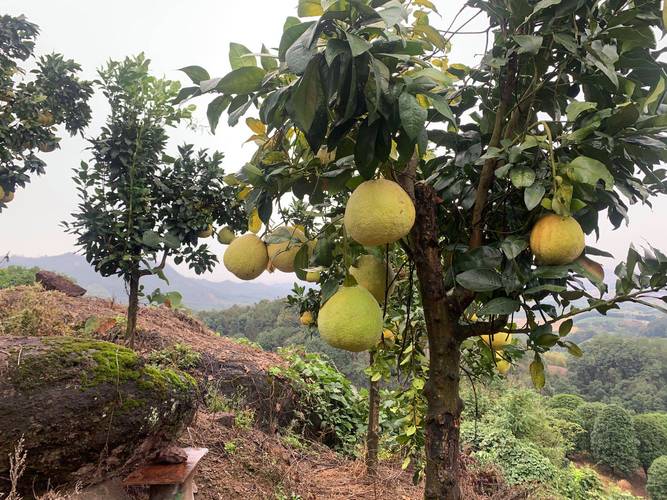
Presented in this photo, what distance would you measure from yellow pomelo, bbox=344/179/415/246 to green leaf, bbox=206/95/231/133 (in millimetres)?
359

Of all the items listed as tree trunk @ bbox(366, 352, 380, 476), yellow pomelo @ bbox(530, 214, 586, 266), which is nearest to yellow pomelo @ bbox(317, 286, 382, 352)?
yellow pomelo @ bbox(530, 214, 586, 266)

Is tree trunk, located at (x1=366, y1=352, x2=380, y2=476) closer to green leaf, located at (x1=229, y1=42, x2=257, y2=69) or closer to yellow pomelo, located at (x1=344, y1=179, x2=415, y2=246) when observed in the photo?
yellow pomelo, located at (x1=344, y1=179, x2=415, y2=246)

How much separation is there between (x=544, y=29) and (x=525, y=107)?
226 millimetres

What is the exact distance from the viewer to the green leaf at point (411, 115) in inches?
29.7

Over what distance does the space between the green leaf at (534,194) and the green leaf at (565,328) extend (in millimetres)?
325

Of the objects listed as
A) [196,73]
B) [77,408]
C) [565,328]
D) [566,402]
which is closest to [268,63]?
[196,73]

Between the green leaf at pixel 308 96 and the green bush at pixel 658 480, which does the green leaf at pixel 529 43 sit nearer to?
the green leaf at pixel 308 96

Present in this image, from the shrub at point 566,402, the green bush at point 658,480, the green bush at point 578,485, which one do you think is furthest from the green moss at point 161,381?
the shrub at point 566,402

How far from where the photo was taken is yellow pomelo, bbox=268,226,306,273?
1.25 m

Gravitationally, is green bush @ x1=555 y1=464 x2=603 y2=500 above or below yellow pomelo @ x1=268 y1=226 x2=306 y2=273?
below

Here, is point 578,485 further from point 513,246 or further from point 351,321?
point 351,321

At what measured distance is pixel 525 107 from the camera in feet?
4.02

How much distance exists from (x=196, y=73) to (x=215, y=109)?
8cm

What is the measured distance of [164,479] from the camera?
83.4 inches
